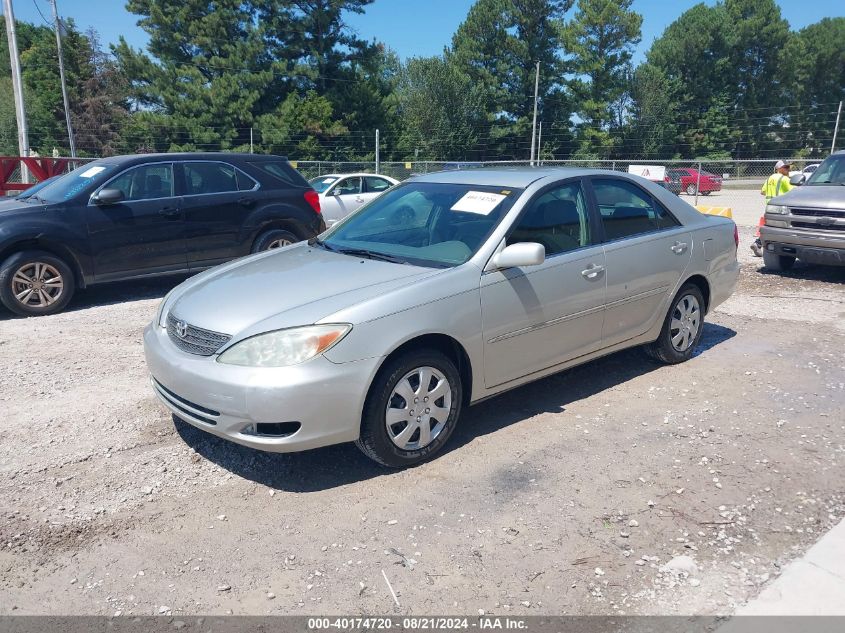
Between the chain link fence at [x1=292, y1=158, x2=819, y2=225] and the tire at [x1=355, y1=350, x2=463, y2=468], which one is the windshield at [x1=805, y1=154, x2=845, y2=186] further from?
the chain link fence at [x1=292, y1=158, x2=819, y2=225]

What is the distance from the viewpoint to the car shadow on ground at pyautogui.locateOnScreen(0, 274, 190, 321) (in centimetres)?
795

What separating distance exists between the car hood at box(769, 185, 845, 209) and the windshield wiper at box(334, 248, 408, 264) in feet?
23.8

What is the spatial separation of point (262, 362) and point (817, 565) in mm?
2803

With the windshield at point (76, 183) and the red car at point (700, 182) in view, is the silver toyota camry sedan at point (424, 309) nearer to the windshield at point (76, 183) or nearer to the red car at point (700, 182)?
the windshield at point (76, 183)

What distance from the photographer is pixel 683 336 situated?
5.90 metres

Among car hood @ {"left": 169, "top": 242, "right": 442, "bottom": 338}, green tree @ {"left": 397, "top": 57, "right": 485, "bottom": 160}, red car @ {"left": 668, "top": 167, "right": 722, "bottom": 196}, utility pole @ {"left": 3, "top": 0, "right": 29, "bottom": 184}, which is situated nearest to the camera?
car hood @ {"left": 169, "top": 242, "right": 442, "bottom": 338}

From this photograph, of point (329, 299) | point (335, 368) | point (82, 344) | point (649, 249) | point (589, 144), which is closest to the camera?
point (335, 368)

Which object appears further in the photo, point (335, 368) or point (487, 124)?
point (487, 124)

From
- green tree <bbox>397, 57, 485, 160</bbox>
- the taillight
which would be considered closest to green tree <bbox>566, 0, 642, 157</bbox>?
green tree <bbox>397, 57, 485, 160</bbox>

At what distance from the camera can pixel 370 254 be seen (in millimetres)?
4605

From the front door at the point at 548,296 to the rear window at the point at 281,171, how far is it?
5.17 metres

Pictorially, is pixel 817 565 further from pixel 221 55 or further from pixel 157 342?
pixel 221 55

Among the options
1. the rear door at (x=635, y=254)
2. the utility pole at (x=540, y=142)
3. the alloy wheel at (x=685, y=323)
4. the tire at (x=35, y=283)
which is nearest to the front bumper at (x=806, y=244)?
the alloy wheel at (x=685, y=323)

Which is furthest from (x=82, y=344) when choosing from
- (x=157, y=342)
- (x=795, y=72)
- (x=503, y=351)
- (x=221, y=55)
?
(x=795, y=72)
